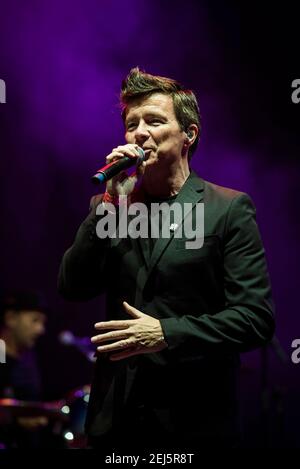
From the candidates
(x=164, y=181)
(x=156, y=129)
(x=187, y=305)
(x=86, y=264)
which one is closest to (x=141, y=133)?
(x=156, y=129)

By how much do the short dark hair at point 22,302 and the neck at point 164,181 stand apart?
2853 mm

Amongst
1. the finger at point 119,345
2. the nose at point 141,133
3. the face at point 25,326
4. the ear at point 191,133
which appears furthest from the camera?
the face at point 25,326

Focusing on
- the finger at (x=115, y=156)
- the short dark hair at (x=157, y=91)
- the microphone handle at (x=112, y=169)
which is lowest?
the microphone handle at (x=112, y=169)

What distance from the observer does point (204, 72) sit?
205 inches

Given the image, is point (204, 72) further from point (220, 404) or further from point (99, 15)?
point (220, 404)

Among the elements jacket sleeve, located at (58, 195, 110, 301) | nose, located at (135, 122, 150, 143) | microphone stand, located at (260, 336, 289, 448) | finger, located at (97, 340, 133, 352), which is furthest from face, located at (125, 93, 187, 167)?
microphone stand, located at (260, 336, 289, 448)

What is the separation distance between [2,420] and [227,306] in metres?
2.54

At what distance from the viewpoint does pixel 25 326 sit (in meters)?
4.93
